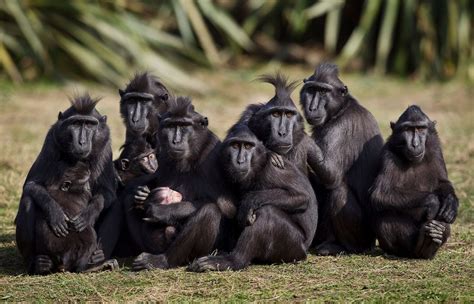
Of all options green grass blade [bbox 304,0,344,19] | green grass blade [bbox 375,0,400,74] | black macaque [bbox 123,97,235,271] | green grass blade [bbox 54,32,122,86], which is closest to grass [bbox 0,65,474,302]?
black macaque [bbox 123,97,235,271]

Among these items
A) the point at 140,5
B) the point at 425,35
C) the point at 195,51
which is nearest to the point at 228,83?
the point at 195,51

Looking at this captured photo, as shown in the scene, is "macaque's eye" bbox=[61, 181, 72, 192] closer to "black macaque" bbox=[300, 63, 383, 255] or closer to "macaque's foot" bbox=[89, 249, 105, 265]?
"macaque's foot" bbox=[89, 249, 105, 265]

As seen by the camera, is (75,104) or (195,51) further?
(195,51)

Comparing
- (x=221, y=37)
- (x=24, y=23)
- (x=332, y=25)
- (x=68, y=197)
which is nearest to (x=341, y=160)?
(x=68, y=197)

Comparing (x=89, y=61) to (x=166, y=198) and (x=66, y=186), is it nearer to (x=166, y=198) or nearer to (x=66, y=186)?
(x=66, y=186)

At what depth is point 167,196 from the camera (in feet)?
26.3

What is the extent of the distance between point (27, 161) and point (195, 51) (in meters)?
6.74

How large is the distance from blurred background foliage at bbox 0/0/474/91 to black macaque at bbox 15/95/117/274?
8507mm

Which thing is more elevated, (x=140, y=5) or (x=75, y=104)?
(x=140, y=5)

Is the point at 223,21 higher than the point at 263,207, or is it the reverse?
the point at 223,21

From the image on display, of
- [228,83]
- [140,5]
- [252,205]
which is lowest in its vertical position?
[252,205]

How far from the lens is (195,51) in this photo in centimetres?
1831

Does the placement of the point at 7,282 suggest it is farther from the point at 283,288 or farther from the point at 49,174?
the point at 283,288

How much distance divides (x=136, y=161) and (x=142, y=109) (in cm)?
57
